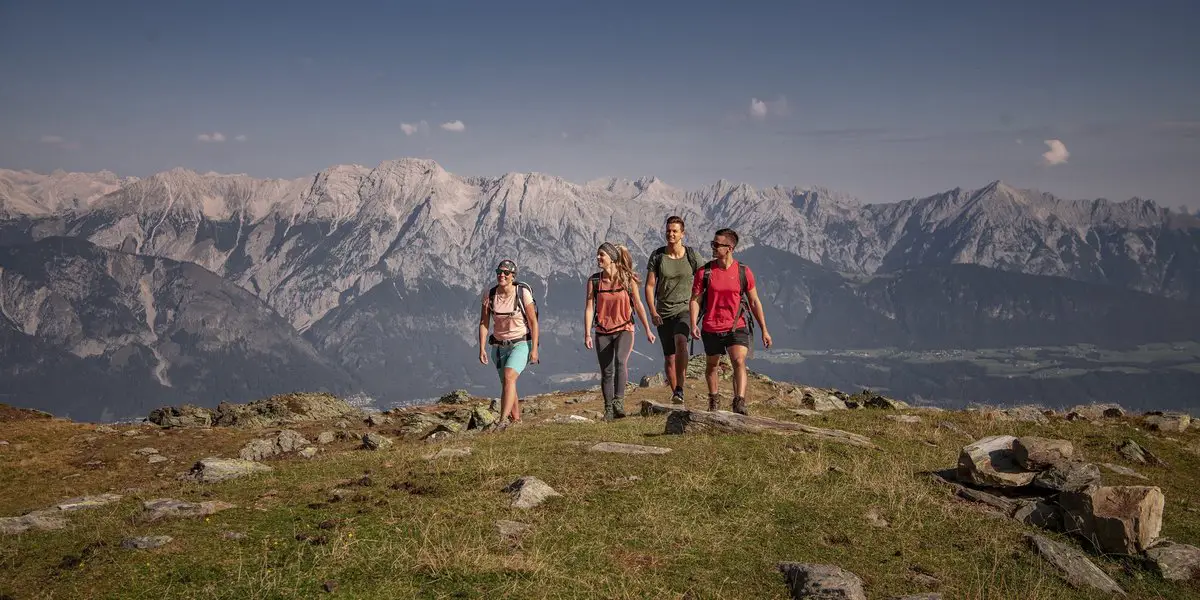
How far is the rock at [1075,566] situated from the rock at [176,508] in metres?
10.4

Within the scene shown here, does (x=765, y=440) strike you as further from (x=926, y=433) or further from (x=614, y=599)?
(x=614, y=599)

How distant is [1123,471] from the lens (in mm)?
13547

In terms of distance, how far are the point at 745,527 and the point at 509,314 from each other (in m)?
9.03

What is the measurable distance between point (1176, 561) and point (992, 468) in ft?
8.73

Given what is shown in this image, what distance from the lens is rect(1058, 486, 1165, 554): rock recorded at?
8.78 meters

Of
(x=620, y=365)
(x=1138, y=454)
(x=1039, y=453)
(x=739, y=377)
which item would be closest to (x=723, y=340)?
(x=739, y=377)

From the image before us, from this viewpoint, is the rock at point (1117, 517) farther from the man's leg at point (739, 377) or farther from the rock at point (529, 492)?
the man's leg at point (739, 377)

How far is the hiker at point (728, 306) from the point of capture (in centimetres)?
1648

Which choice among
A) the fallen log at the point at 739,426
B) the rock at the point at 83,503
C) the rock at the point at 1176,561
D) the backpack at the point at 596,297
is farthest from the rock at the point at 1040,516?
the rock at the point at 83,503

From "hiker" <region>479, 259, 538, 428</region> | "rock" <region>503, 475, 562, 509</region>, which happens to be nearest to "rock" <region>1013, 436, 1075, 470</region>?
"rock" <region>503, 475, 562, 509</region>

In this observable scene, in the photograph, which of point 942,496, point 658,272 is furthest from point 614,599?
point 658,272

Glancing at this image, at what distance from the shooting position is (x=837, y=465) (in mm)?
11688

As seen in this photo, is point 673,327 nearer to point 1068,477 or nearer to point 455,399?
point 1068,477

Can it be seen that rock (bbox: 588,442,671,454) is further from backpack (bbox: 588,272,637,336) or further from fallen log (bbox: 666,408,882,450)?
backpack (bbox: 588,272,637,336)
